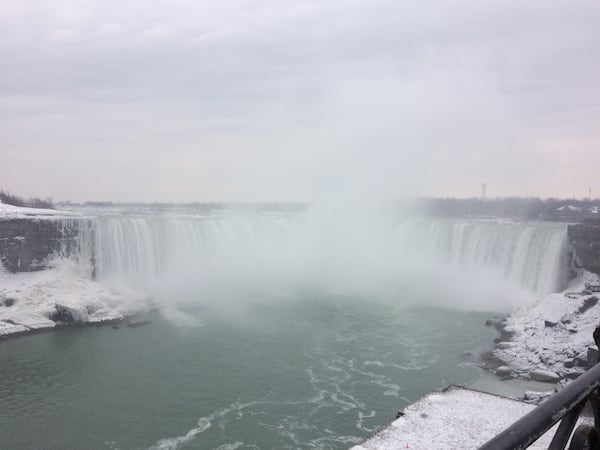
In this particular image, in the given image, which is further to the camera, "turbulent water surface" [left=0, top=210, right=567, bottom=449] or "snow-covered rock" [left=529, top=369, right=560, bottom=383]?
"snow-covered rock" [left=529, top=369, right=560, bottom=383]

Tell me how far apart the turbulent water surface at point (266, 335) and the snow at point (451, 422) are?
144 centimetres

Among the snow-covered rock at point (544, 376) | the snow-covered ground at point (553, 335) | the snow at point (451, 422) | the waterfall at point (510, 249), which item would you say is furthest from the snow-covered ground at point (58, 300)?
the waterfall at point (510, 249)

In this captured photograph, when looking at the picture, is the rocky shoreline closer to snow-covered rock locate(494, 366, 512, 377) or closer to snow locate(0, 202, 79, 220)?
snow-covered rock locate(494, 366, 512, 377)

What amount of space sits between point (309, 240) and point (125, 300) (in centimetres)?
1638

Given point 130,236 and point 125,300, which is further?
point 130,236

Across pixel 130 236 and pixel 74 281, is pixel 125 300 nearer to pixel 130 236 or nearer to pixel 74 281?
pixel 74 281

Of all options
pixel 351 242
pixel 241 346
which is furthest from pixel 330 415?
pixel 351 242

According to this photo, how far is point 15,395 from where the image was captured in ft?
39.9

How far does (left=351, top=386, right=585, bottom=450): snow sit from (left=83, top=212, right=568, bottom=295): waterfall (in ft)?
47.6

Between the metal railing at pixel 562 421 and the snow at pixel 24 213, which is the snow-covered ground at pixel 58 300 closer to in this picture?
the snow at pixel 24 213

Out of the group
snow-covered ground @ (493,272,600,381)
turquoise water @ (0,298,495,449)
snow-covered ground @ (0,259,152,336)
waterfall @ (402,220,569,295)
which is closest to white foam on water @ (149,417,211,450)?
turquoise water @ (0,298,495,449)

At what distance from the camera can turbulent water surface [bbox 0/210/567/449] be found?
10.7 m

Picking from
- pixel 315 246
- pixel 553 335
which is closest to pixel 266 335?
pixel 553 335

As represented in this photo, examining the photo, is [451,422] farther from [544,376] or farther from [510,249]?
[510,249]
